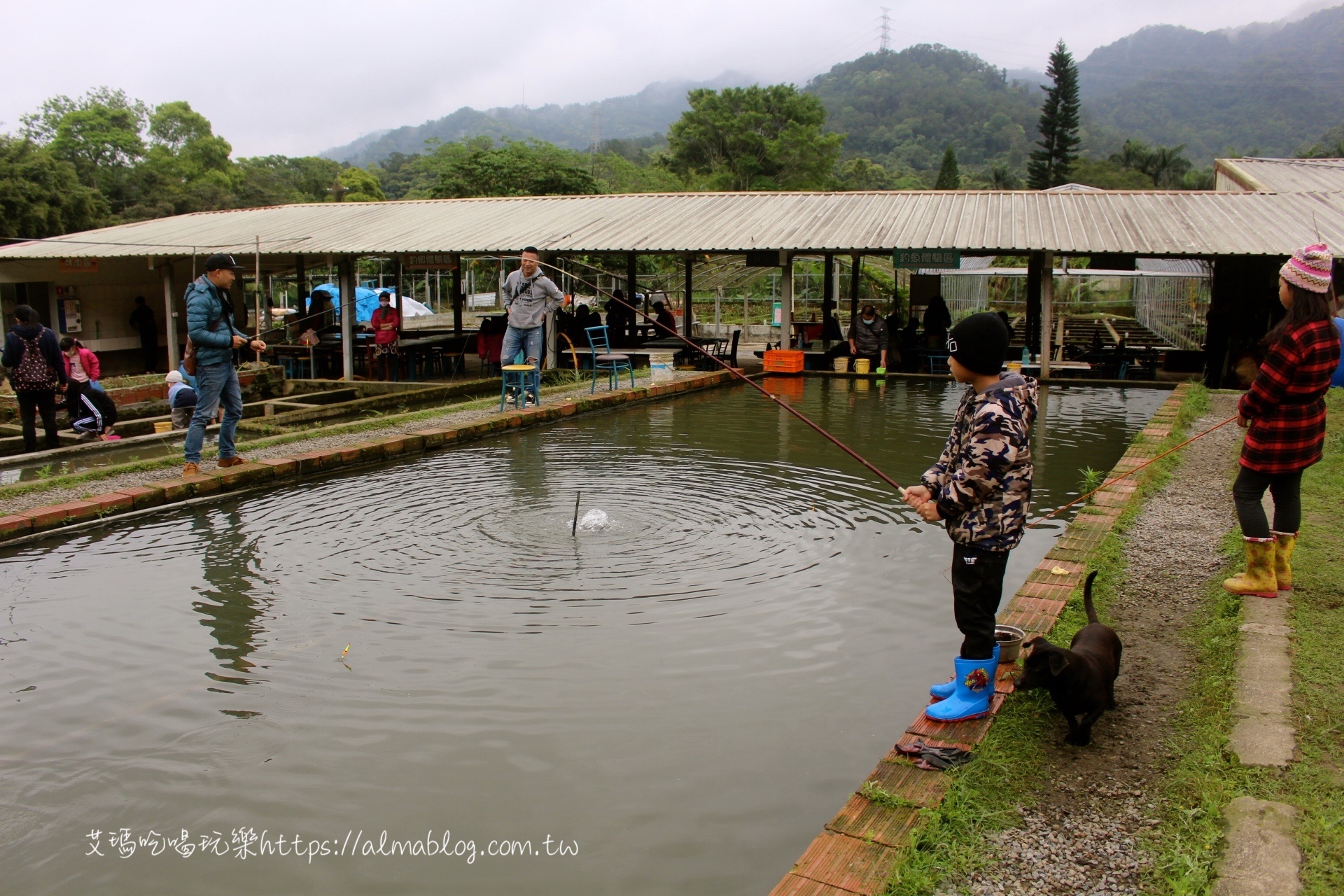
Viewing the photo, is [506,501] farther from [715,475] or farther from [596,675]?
[596,675]

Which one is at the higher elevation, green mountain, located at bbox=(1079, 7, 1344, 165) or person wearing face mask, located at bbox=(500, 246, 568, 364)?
green mountain, located at bbox=(1079, 7, 1344, 165)

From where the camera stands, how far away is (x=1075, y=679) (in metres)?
3.14

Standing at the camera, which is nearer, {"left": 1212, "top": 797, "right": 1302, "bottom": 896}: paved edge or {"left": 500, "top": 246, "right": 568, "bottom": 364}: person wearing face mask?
{"left": 1212, "top": 797, "right": 1302, "bottom": 896}: paved edge

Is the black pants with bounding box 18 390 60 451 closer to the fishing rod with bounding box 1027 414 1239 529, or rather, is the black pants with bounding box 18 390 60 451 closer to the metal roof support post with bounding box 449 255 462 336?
the fishing rod with bounding box 1027 414 1239 529

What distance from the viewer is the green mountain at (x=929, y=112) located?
100875 millimetres

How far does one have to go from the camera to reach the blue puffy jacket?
7.23 meters

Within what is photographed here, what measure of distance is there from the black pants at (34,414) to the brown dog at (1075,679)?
392 inches

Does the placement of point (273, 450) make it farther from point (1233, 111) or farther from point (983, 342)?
point (1233, 111)

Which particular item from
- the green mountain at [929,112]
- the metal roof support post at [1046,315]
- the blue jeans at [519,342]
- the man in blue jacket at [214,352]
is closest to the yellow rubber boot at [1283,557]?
the man in blue jacket at [214,352]

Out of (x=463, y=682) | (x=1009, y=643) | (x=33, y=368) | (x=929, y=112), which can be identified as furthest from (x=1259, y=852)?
(x=929, y=112)

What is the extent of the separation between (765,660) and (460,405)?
25.3 feet

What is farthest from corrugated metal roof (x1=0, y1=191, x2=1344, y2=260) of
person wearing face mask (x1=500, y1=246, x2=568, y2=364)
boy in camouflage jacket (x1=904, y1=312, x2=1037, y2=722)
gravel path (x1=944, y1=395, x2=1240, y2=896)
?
boy in camouflage jacket (x1=904, y1=312, x2=1037, y2=722)

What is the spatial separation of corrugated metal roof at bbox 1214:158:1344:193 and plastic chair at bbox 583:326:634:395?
39.2ft

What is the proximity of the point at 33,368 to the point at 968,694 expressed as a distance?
9646mm
